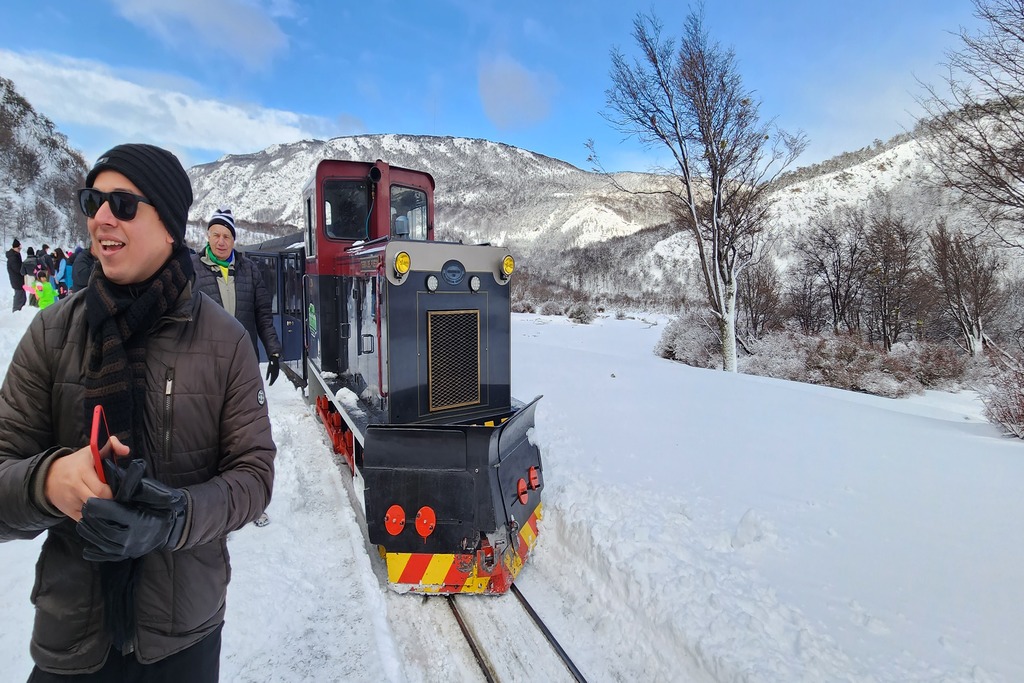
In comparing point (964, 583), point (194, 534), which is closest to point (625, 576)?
point (964, 583)

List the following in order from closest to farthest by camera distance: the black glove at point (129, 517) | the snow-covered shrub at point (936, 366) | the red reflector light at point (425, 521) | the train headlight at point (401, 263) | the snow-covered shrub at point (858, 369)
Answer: the black glove at point (129, 517)
the red reflector light at point (425, 521)
the train headlight at point (401, 263)
the snow-covered shrub at point (858, 369)
the snow-covered shrub at point (936, 366)

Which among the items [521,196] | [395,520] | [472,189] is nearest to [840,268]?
[395,520]

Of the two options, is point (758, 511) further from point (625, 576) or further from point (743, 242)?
point (743, 242)

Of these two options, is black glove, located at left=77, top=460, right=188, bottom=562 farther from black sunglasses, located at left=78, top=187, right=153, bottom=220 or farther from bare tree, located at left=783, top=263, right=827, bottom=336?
bare tree, located at left=783, top=263, right=827, bottom=336

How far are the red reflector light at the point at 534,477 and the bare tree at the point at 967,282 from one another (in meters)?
17.9

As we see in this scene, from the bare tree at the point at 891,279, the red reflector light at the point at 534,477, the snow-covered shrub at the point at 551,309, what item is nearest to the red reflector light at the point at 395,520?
the red reflector light at the point at 534,477

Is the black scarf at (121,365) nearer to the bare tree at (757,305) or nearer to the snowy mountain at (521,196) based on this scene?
the snowy mountain at (521,196)

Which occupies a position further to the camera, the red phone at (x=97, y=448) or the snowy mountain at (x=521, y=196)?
the snowy mountain at (x=521, y=196)

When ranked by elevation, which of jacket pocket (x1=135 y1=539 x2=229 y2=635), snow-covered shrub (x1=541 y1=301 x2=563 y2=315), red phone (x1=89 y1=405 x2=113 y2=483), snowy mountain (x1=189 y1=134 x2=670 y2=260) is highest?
snowy mountain (x1=189 y1=134 x2=670 y2=260)

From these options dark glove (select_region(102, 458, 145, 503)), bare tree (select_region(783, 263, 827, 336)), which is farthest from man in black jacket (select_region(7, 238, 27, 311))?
bare tree (select_region(783, 263, 827, 336))

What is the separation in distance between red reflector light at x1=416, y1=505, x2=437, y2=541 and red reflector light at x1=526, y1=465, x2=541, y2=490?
91cm

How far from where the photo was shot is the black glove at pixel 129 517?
1112 millimetres

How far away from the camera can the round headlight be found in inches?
154

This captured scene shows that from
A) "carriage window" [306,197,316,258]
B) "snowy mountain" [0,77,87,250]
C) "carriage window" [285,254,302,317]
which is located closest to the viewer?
"carriage window" [306,197,316,258]
